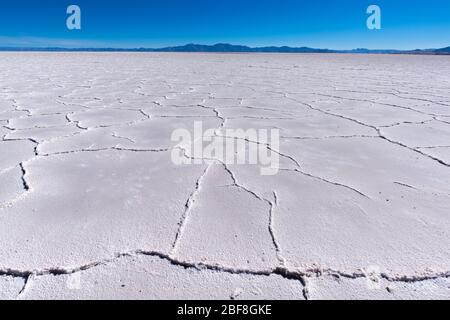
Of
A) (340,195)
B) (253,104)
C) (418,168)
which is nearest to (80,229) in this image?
(340,195)

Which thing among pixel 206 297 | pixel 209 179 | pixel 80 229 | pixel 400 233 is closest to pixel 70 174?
pixel 80 229

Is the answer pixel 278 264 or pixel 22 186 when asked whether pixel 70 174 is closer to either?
pixel 22 186

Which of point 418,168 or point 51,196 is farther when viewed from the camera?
point 418,168

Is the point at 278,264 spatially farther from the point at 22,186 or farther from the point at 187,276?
the point at 22,186

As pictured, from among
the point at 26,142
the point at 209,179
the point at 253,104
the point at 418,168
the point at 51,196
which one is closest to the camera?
the point at 51,196

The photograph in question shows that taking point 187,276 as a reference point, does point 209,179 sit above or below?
above

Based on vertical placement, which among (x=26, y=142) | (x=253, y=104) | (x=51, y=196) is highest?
(x=253, y=104)

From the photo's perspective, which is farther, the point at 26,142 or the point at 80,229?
the point at 26,142
